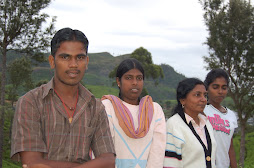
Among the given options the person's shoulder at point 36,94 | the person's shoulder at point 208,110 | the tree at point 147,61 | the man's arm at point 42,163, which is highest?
the tree at point 147,61

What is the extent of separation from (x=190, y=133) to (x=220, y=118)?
2.82 feet

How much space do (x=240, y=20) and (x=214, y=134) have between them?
1523 centimetres

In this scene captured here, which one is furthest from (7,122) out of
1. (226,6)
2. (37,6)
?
(226,6)

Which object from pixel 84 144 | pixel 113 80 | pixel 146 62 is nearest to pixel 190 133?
pixel 84 144

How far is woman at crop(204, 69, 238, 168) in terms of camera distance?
4.01m

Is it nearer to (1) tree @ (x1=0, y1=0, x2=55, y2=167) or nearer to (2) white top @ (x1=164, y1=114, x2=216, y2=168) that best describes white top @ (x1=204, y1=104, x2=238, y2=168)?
(2) white top @ (x1=164, y1=114, x2=216, y2=168)

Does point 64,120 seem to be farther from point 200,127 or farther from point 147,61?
point 147,61

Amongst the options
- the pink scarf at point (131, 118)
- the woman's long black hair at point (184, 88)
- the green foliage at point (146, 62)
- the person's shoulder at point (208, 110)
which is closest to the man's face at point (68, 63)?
the pink scarf at point (131, 118)

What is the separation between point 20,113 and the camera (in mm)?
2227

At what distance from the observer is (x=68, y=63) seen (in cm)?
244

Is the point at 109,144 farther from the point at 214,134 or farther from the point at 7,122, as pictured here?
the point at 7,122

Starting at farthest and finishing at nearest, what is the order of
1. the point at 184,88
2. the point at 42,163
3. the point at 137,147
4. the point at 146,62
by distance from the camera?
the point at 146,62 → the point at 184,88 → the point at 137,147 → the point at 42,163

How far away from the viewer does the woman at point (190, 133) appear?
342 cm

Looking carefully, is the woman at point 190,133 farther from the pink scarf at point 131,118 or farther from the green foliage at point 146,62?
the green foliage at point 146,62
